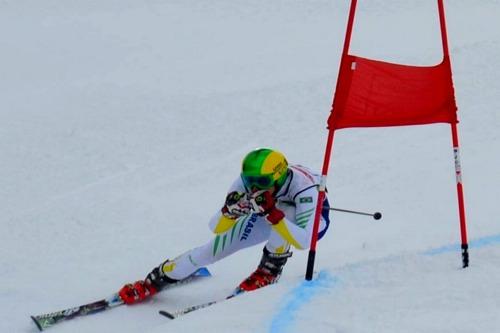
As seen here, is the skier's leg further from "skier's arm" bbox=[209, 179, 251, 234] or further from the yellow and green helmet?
the yellow and green helmet

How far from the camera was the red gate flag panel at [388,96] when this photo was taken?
5719mm

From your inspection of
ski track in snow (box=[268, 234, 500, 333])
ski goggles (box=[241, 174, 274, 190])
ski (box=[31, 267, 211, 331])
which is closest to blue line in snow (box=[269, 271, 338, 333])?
ski track in snow (box=[268, 234, 500, 333])

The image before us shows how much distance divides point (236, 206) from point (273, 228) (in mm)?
376

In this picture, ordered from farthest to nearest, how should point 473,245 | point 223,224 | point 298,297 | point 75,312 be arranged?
point 223,224
point 75,312
point 473,245
point 298,297

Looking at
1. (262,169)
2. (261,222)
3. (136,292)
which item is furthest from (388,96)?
(136,292)

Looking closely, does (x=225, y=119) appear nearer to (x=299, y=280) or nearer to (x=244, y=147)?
(x=244, y=147)

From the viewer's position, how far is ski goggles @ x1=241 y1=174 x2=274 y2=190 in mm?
6537

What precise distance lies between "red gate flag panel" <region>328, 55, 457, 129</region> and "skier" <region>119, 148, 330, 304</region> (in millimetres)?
979

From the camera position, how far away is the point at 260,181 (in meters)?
6.56

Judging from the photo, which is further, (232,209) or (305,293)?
(232,209)

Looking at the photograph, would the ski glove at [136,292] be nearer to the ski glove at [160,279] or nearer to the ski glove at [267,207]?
the ski glove at [160,279]

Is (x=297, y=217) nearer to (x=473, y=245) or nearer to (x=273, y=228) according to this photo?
(x=273, y=228)

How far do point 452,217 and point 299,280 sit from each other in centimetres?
344

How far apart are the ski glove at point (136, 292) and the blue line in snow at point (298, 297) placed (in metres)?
1.80
